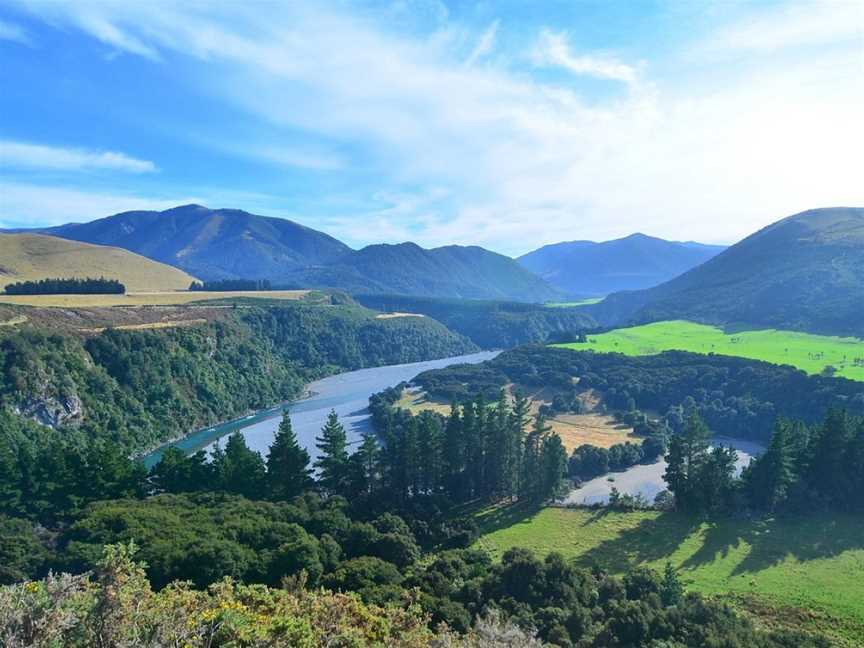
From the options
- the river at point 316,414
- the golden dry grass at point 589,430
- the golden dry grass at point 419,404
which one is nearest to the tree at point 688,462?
the golden dry grass at point 589,430

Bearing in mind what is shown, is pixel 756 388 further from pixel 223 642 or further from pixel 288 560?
pixel 223 642

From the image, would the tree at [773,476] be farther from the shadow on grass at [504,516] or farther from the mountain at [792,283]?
the mountain at [792,283]

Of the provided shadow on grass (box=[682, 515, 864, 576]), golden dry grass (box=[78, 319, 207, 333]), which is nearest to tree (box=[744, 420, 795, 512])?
shadow on grass (box=[682, 515, 864, 576])

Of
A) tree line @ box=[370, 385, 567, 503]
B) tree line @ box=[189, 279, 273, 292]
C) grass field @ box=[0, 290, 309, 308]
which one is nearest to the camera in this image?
tree line @ box=[370, 385, 567, 503]

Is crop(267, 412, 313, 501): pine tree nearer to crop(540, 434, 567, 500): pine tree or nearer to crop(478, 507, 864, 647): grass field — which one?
crop(478, 507, 864, 647): grass field

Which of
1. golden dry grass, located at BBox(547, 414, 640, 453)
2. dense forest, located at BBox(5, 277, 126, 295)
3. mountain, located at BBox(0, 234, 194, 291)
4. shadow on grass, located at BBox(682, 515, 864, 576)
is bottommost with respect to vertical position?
golden dry grass, located at BBox(547, 414, 640, 453)

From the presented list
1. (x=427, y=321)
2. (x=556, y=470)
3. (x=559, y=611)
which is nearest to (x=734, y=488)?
(x=556, y=470)
